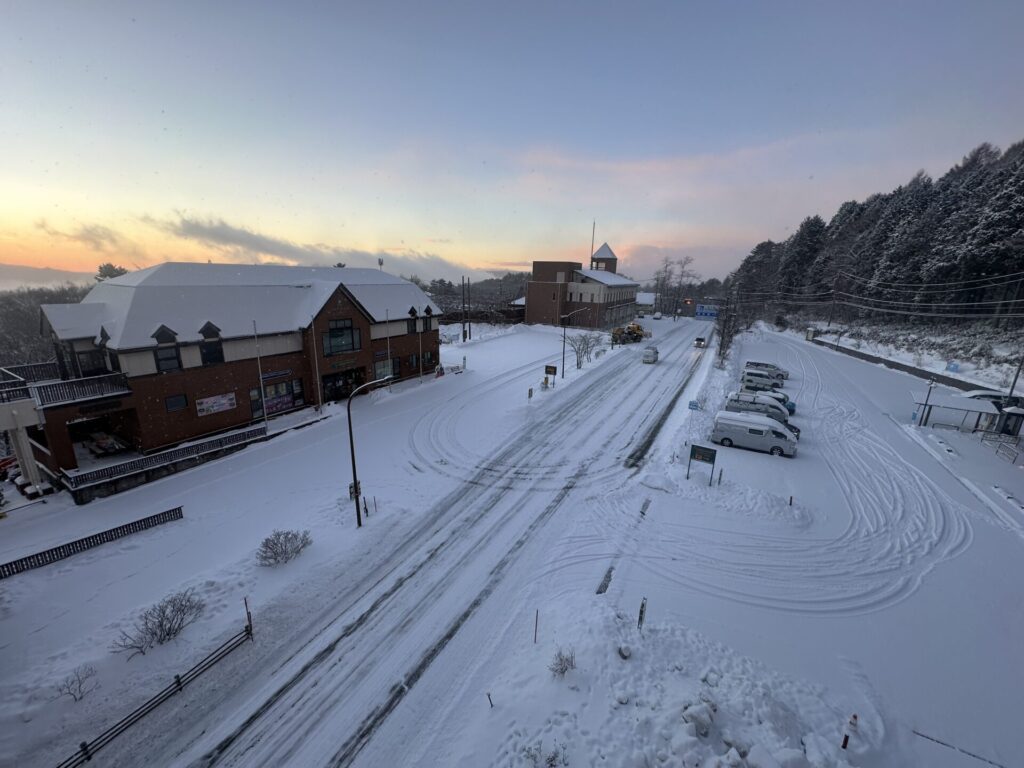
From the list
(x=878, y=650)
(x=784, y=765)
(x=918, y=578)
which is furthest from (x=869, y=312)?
(x=784, y=765)

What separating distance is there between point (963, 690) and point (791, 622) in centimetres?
330

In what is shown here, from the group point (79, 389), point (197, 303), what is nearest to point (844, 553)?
point (79, 389)

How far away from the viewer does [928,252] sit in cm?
5062

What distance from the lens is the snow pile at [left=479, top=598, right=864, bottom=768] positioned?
7410mm

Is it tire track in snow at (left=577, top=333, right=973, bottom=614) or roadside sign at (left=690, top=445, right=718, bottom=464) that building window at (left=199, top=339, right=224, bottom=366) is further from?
roadside sign at (left=690, top=445, right=718, bottom=464)

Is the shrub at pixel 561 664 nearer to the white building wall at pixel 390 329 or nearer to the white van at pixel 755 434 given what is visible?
the white van at pixel 755 434

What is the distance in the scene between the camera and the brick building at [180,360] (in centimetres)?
1780

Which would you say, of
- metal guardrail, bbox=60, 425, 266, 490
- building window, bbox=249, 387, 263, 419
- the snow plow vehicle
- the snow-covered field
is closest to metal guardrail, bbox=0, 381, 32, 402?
metal guardrail, bbox=60, 425, 266, 490

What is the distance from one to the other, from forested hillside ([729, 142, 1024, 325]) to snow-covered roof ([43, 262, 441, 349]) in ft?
200

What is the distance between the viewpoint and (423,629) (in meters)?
10.7

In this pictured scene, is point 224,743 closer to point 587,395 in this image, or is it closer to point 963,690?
point 963,690

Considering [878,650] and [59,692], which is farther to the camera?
[878,650]

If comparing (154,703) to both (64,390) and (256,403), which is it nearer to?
(64,390)

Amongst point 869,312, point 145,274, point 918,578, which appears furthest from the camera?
point 869,312
